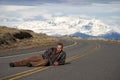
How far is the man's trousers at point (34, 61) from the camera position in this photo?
50.1 feet

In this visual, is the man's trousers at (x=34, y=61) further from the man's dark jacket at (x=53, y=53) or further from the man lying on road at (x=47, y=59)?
the man's dark jacket at (x=53, y=53)

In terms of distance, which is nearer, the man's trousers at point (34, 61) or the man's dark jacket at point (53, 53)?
the man's trousers at point (34, 61)

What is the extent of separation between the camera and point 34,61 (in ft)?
51.1

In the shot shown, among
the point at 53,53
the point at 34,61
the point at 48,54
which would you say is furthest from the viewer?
the point at 53,53

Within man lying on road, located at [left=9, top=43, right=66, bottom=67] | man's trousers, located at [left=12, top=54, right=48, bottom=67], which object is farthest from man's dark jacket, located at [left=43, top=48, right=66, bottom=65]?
man's trousers, located at [left=12, top=54, right=48, bottom=67]

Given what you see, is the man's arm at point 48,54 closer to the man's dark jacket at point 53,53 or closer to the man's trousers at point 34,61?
the man's dark jacket at point 53,53

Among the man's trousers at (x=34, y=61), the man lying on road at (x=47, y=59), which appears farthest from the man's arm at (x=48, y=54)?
the man's trousers at (x=34, y=61)

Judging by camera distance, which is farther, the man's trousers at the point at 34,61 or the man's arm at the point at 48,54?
the man's arm at the point at 48,54

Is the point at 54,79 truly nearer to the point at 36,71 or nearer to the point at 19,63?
the point at 36,71

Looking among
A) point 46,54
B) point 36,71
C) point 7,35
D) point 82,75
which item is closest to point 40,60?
point 46,54

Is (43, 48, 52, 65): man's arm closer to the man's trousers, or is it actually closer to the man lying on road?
the man lying on road

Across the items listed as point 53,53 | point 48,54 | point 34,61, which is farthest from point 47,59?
point 34,61

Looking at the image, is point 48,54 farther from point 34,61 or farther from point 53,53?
point 34,61

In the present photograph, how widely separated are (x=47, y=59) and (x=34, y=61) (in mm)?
604
